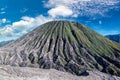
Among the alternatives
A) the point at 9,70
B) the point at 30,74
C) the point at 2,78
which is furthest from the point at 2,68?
the point at 2,78

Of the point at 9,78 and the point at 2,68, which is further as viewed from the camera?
the point at 2,68

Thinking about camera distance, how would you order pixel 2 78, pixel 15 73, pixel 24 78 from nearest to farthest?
pixel 2 78 < pixel 24 78 < pixel 15 73

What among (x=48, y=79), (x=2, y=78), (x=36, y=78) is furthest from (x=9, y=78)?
(x=48, y=79)

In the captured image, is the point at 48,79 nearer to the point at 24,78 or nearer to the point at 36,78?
the point at 36,78

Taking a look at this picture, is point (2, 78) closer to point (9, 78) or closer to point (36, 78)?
point (9, 78)

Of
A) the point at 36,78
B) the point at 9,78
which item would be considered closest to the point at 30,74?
the point at 36,78

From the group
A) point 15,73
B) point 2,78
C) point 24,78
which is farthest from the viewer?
point 15,73

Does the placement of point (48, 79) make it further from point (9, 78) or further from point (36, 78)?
point (9, 78)
